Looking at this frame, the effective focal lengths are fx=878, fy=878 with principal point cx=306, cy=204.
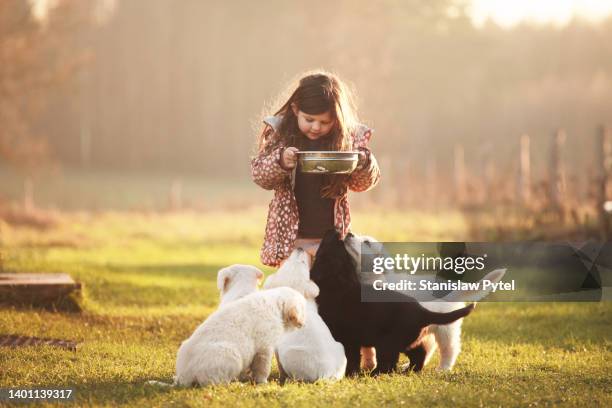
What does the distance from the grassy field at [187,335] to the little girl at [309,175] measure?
3.45 ft

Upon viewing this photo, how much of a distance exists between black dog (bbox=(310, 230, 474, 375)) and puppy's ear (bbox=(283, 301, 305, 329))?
56 cm

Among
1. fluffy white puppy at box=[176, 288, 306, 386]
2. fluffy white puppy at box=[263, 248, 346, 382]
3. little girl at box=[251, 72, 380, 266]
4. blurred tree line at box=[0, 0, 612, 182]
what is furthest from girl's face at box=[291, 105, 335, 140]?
blurred tree line at box=[0, 0, 612, 182]

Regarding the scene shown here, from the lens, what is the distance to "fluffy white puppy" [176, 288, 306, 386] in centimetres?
518

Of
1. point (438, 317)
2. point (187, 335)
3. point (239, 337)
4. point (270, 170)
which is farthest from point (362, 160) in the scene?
point (187, 335)

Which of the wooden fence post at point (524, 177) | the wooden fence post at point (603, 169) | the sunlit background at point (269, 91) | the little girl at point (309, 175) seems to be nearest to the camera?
the little girl at point (309, 175)

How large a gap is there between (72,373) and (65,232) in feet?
45.0

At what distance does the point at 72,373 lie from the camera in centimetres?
598

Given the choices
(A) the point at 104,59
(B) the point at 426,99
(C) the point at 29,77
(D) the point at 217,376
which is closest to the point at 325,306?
(D) the point at 217,376

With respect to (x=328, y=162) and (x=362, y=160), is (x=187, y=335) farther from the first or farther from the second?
(x=328, y=162)

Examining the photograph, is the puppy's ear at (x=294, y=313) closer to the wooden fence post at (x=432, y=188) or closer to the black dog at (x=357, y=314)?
the black dog at (x=357, y=314)

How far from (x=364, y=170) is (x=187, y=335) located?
3113mm

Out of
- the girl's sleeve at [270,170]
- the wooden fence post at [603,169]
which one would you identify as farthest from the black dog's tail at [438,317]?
the wooden fence post at [603,169]

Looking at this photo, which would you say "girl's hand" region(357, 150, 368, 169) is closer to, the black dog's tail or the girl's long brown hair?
the girl's long brown hair

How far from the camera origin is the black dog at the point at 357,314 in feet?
19.0
